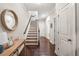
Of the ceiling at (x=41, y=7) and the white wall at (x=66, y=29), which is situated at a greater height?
the ceiling at (x=41, y=7)

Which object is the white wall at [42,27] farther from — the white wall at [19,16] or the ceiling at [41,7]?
the white wall at [19,16]

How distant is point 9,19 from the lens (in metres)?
1.68

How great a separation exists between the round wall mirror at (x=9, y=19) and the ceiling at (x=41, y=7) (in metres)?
0.26

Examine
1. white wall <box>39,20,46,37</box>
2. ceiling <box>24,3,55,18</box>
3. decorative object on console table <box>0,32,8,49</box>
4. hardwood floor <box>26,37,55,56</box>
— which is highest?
ceiling <box>24,3,55,18</box>

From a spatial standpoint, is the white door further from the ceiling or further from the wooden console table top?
the wooden console table top

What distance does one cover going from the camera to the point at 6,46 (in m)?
1.64

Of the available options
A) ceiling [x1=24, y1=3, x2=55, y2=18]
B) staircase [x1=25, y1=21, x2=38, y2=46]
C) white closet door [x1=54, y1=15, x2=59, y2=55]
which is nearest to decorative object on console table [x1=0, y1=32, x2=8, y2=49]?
staircase [x1=25, y1=21, x2=38, y2=46]

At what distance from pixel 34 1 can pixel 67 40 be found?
2.67 ft

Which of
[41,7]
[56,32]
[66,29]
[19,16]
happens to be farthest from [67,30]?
[19,16]

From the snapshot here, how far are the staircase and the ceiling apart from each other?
191mm

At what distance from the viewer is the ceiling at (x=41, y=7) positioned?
5.66 feet

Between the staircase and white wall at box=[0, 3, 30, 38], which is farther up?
white wall at box=[0, 3, 30, 38]

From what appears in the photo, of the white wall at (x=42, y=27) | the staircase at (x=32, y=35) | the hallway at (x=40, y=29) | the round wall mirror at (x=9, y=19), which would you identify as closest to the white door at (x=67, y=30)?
the hallway at (x=40, y=29)

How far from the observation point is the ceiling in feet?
5.66
